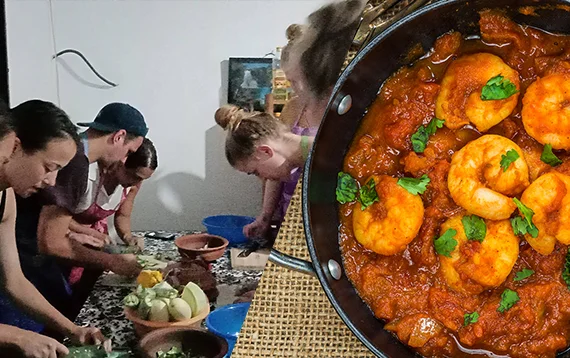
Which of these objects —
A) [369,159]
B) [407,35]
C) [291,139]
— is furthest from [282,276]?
[407,35]

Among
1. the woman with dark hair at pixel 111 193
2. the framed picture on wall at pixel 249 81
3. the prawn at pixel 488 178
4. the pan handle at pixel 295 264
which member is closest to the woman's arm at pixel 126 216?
the woman with dark hair at pixel 111 193

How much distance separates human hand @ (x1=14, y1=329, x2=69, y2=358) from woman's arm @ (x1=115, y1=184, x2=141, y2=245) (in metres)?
0.35

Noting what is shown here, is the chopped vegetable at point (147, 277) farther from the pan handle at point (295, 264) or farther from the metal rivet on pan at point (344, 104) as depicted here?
the metal rivet on pan at point (344, 104)

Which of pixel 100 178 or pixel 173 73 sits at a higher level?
pixel 173 73

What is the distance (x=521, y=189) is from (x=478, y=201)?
8 centimetres

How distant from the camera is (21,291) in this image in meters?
1.59

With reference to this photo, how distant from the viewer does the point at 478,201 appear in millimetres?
1072

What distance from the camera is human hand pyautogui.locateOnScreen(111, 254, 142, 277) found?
1.64m

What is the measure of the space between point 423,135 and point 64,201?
3.21 ft

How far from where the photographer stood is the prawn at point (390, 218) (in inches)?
44.4

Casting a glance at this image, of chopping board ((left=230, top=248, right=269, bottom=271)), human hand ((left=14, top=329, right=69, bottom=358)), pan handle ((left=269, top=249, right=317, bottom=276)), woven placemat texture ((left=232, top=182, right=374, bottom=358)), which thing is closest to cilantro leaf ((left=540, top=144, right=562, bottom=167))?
pan handle ((left=269, top=249, right=317, bottom=276))

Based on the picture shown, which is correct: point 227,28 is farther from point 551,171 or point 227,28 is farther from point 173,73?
point 551,171

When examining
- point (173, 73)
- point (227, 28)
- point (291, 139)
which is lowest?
point (291, 139)

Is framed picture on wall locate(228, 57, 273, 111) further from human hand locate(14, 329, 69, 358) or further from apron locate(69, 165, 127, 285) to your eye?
human hand locate(14, 329, 69, 358)
